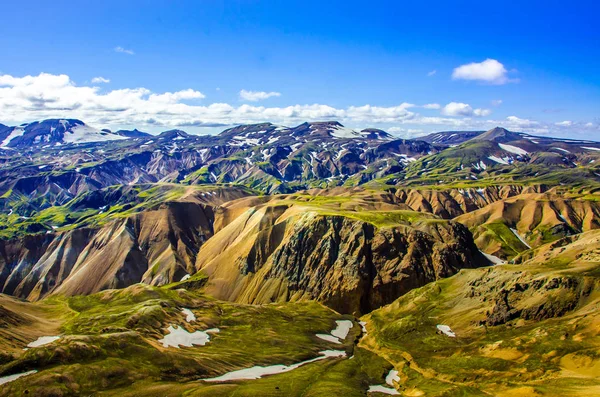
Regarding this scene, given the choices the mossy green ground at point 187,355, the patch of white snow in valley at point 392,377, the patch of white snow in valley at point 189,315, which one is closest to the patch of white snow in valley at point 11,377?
the mossy green ground at point 187,355

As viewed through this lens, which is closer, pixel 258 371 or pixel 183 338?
pixel 258 371

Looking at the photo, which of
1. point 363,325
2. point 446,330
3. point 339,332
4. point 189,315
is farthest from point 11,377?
point 446,330

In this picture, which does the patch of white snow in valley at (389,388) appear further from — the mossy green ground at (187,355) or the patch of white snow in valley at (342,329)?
the patch of white snow in valley at (342,329)

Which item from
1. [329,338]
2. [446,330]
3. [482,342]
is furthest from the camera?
[329,338]

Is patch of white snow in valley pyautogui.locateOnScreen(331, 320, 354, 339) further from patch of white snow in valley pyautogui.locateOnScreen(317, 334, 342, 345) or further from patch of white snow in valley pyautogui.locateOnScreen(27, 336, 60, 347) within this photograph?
patch of white snow in valley pyautogui.locateOnScreen(27, 336, 60, 347)

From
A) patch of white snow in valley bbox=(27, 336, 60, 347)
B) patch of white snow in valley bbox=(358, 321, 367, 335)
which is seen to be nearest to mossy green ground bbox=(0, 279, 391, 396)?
patch of white snow in valley bbox=(358, 321, 367, 335)

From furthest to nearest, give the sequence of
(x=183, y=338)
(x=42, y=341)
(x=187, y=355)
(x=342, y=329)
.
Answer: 1. (x=342, y=329)
2. (x=183, y=338)
3. (x=42, y=341)
4. (x=187, y=355)

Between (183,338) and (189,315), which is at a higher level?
(183,338)

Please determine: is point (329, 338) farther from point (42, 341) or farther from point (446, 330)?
point (42, 341)

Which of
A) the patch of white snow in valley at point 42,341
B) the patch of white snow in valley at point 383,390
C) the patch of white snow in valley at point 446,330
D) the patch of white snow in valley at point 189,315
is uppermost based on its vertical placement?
the patch of white snow in valley at point 446,330
